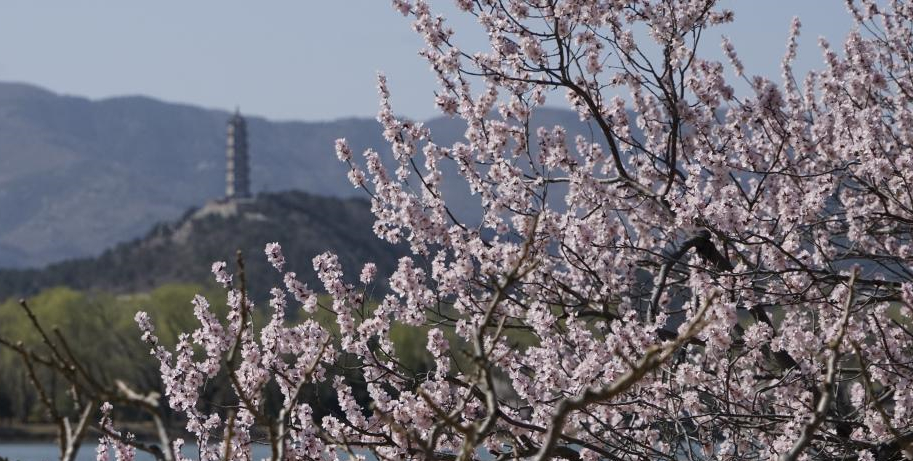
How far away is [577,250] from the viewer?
29.5ft

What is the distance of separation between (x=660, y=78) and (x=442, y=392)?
2.58 meters

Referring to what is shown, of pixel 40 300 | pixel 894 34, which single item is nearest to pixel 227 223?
pixel 40 300

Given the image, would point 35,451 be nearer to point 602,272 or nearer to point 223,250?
point 602,272

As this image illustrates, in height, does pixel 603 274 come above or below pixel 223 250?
below

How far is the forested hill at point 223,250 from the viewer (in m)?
137

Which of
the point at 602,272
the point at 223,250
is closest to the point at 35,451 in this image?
the point at 602,272

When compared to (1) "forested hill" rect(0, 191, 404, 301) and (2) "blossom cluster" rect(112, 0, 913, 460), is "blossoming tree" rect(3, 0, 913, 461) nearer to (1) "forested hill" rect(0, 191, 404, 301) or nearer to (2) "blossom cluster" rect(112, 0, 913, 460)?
(2) "blossom cluster" rect(112, 0, 913, 460)

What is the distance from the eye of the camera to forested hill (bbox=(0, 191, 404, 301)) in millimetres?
137375

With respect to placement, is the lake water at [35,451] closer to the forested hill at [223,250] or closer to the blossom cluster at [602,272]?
the blossom cluster at [602,272]

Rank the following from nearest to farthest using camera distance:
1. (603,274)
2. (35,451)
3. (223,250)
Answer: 1. (603,274)
2. (35,451)
3. (223,250)

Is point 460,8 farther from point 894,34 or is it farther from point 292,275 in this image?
point 894,34

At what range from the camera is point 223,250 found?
467 ft

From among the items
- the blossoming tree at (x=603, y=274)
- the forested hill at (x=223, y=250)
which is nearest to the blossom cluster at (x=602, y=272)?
the blossoming tree at (x=603, y=274)

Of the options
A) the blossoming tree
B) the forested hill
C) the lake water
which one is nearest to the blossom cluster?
the blossoming tree
